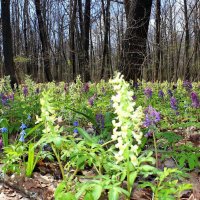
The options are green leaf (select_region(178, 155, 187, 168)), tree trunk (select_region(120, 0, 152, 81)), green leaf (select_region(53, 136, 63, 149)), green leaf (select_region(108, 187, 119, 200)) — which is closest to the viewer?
green leaf (select_region(108, 187, 119, 200))

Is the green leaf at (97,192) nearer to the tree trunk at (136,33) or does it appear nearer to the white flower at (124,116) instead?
the white flower at (124,116)

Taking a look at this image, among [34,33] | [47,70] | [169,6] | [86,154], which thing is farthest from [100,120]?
[34,33]

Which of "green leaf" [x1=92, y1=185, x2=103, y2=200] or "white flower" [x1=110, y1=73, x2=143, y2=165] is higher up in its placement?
"white flower" [x1=110, y1=73, x2=143, y2=165]

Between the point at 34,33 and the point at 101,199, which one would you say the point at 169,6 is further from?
the point at 101,199

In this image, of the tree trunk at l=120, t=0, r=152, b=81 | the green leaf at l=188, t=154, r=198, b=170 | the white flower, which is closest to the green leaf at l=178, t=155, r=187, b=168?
the green leaf at l=188, t=154, r=198, b=170

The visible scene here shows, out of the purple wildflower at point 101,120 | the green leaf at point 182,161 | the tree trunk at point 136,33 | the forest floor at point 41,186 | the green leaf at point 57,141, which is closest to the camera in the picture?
the green leaf at point 57,141

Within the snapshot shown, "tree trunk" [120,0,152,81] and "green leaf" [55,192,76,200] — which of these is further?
"tree trunk" [120,0,152,81]

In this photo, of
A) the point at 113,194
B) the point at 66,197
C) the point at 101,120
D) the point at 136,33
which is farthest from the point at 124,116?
the point at 136,33

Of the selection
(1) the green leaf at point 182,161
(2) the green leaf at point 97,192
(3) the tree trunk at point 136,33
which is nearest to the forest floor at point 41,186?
(1) the green leaf at point 182,161

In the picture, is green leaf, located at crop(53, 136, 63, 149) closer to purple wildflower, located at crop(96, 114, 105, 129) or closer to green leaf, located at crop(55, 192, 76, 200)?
green leaf, located at crop(55, 192, 76, 200)

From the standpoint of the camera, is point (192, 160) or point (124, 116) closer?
point (124, 116)

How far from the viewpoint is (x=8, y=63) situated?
404 inches

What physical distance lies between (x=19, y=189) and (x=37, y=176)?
0.24 m

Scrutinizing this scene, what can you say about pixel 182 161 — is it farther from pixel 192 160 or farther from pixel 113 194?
pixel 113 194
